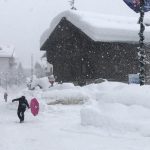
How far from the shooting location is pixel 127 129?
13.2 m

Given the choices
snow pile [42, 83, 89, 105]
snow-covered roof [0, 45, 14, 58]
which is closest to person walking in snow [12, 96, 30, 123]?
snow pile [42, 83, 89, 105]

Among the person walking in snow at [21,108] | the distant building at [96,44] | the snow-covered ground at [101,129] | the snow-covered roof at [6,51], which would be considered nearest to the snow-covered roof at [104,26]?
the distant building at [96,44]

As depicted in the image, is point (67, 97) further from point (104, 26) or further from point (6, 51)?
point (6, 51)

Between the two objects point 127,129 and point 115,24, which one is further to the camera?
point 115,24

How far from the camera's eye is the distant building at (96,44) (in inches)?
1380

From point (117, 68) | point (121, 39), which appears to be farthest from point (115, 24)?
point (117, 68)

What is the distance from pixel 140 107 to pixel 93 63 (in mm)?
23041

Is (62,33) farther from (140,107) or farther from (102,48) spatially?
(140,107)

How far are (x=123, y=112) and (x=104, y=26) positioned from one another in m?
21.0

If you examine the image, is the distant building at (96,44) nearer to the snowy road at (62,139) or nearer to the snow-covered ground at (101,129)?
the snow-covered ground at (101,129)

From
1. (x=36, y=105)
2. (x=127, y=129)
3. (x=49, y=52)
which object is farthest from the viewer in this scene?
(x=49, y=52)

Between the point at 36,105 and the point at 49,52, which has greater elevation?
the point at 49,52

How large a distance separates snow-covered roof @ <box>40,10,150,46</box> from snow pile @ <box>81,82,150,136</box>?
18148mm

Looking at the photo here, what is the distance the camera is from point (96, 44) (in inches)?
1441
